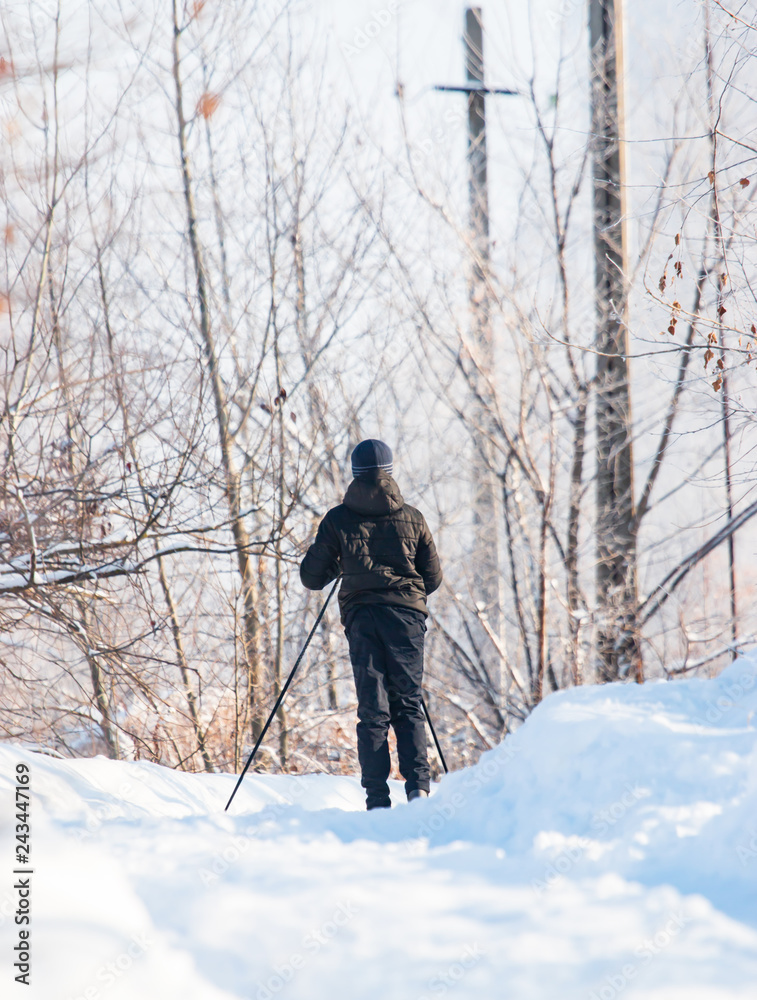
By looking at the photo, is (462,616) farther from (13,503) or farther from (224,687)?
(13,503)

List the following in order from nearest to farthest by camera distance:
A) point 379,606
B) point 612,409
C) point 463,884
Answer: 1. point 463,884
2. point 379,606
3. point 612,409

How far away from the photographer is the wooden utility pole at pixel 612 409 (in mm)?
8094

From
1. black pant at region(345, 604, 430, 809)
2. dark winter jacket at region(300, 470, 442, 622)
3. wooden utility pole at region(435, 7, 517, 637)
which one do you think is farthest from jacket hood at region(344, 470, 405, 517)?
wooden utility pole at region(435, 7, 517, 637)

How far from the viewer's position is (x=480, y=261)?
896cm

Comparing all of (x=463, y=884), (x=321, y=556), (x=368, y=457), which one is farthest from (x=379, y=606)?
(x=463, y=884)

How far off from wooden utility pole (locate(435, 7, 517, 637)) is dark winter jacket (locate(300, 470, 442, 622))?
475 cm

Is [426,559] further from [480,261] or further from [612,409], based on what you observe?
[480,261]

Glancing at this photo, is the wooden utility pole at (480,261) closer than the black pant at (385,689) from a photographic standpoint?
No

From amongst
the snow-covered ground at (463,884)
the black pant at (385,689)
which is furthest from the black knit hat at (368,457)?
the snow-covered ground at (463,884)

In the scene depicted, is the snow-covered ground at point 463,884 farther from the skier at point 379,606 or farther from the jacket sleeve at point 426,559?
the jacket sleeve at point 426,559

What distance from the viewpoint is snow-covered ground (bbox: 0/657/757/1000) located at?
202 centimetres

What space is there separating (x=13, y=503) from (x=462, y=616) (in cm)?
553

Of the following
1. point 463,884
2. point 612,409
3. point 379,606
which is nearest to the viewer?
point 463,884

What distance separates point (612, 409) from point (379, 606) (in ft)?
17.8
